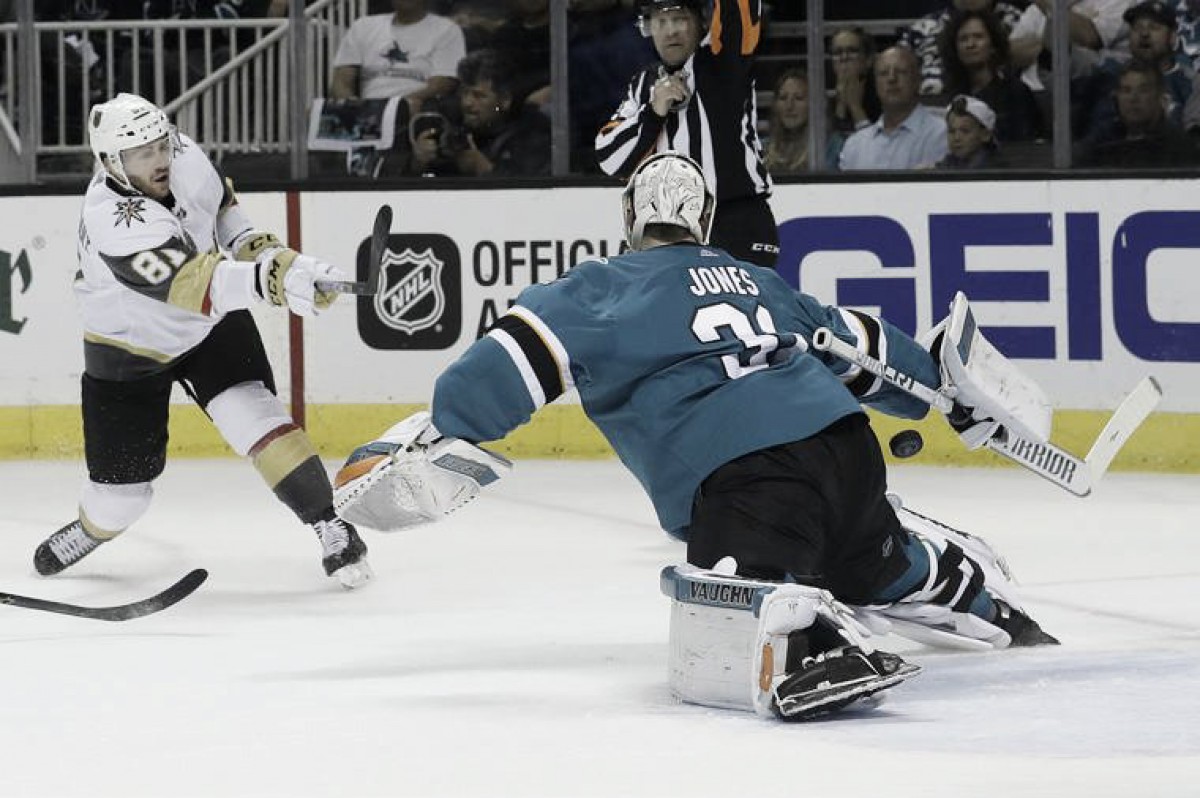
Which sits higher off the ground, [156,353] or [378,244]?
[378,244]

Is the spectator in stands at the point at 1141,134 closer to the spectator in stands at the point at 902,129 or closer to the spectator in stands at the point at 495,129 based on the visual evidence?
the spectator in stands at the point at 902,129

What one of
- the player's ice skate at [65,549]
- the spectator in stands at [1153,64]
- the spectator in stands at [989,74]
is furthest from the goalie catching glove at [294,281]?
the spectator in stands at [1153,64]

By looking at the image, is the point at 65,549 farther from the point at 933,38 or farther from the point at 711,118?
the point at 933,38

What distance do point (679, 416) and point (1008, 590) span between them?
81 cm

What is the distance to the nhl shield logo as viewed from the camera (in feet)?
23.8

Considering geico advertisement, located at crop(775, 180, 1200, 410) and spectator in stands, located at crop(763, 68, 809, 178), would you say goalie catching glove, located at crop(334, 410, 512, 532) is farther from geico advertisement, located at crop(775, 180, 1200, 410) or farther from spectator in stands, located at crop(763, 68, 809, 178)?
spectator in stands, located at crop(763, 68, 809, 178)

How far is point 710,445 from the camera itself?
3.71 meters

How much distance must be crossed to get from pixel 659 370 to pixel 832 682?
0.58 meters

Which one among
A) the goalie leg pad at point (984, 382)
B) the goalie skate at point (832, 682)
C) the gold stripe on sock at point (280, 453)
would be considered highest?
the goalie leg pad at point (984, 382)

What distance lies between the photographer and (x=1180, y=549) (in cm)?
550

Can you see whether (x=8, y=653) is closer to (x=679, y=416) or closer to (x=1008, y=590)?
(x=679, y=416)

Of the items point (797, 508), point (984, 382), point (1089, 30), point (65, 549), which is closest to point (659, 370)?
point (797, 508)

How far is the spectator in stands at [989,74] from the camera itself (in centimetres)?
693

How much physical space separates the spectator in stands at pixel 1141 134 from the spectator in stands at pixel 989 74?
8.4 inches
